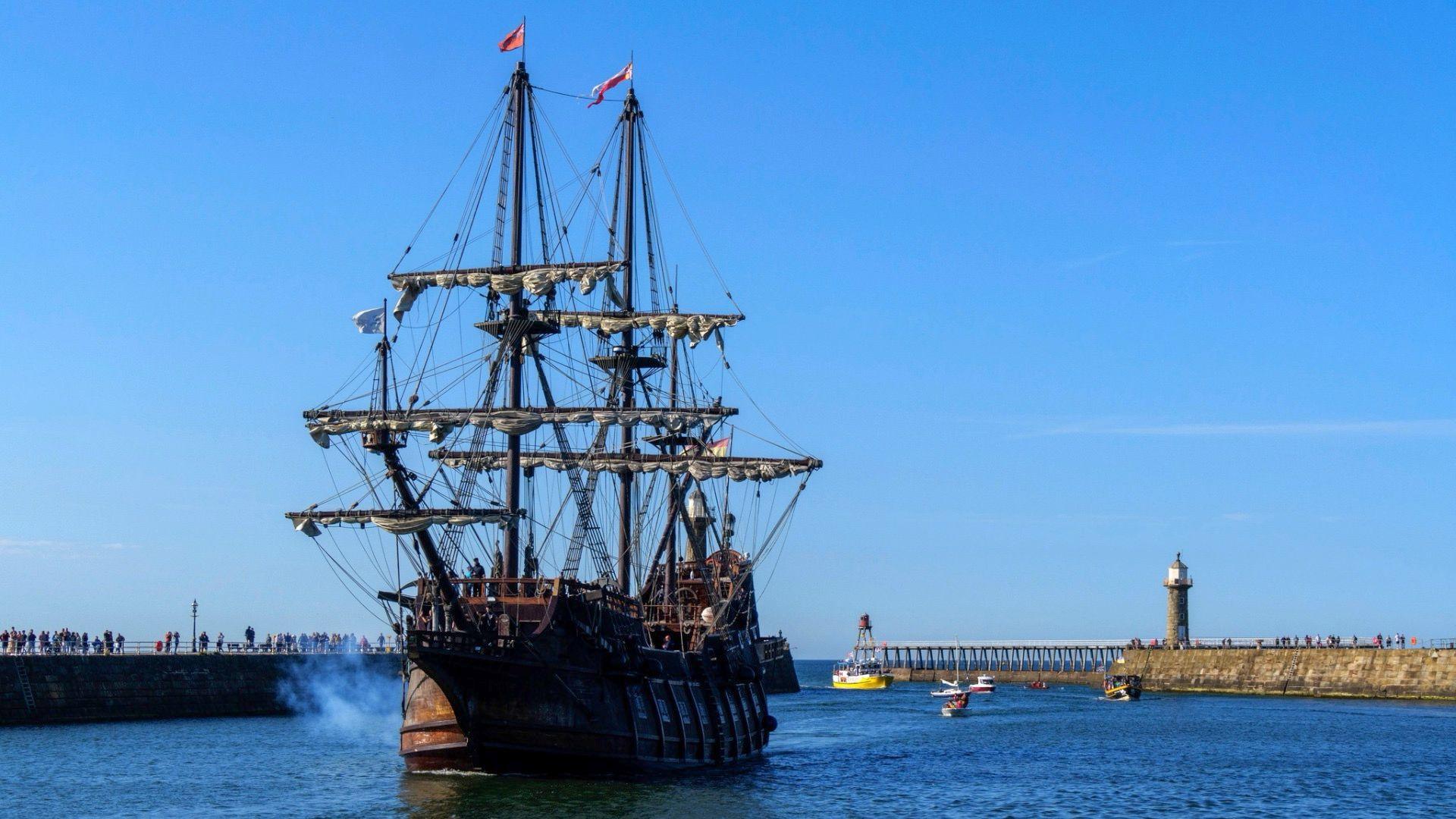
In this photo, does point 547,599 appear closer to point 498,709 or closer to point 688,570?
point 498,709

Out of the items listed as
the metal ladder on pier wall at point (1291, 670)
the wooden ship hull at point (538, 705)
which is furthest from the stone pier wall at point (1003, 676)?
the wooden ship hull at point (538, 705)

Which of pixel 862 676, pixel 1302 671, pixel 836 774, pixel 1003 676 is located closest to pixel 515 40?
pixel 836 774

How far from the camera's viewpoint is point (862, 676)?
5610 inches

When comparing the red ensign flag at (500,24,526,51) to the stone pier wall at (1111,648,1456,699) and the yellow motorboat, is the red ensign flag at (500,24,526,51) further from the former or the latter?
the yellow motorboat

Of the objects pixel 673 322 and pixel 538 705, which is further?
pixel 673 322

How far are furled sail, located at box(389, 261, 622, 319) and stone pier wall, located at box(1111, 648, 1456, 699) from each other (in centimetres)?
6812

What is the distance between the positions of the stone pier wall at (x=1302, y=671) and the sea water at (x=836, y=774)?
1675 centimetres

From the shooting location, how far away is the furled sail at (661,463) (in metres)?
62.8

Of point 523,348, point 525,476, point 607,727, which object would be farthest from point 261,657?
point 607,727

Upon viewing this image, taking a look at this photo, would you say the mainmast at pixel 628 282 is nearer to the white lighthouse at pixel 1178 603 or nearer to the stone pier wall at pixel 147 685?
the stone pier wall at pixel 147 685

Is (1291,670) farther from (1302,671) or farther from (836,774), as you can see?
(836,774)

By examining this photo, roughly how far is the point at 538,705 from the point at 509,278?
1542cm

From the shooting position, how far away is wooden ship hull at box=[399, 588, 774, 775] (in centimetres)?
4331

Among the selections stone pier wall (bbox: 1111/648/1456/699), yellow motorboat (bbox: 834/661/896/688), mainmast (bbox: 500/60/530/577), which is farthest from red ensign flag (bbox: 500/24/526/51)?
yellow motorboat (bbox: 834/661/896/688)
